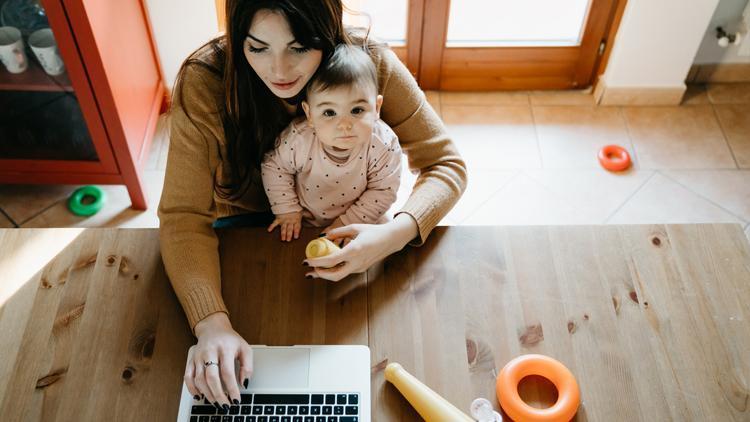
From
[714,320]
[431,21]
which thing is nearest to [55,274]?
[714,320]

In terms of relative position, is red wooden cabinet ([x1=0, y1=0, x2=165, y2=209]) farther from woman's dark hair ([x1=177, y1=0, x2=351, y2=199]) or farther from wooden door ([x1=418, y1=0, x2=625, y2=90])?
wooden door ([x1=418, y1=0, x2=625, y2=90])

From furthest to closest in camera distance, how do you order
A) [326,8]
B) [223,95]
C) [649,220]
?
1. [649,220]
2. [223,95]
3. [326,8]

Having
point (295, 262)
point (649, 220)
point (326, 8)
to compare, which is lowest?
point (649, 220)

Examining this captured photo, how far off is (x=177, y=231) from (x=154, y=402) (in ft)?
0.97

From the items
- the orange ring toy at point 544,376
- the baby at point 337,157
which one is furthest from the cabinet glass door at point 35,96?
the orange ring toy at point 544,376

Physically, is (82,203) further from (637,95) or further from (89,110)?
(637,95)

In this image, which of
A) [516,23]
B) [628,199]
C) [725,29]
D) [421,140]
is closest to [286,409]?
[421,140]

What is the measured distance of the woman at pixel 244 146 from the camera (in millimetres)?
1041

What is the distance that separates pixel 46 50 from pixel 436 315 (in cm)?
145

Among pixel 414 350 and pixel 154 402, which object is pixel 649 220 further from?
pixel 154 402

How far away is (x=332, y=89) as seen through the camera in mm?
1115

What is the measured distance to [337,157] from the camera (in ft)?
4.13

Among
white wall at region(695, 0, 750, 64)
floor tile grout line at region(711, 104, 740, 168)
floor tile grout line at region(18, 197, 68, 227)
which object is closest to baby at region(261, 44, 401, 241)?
floor tile grout line at region(18, 197, 68, 227)

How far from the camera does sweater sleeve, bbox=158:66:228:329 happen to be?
1111 millimetres
